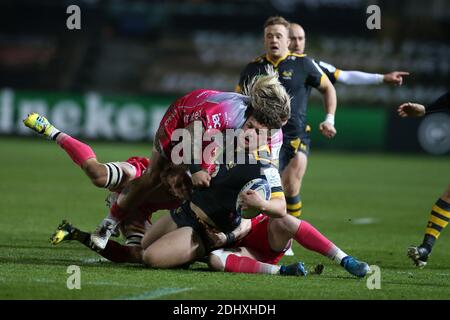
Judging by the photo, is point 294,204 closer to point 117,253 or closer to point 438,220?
point 438,220

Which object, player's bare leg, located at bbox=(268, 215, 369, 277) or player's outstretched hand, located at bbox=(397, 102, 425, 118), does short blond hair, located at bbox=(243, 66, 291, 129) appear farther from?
player's outstretched hand, located at bbox=(397, 102, 425, 118)

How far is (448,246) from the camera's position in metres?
9.64

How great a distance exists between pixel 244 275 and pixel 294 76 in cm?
302

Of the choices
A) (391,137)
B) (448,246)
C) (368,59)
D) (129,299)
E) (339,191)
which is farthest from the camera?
(368,59)

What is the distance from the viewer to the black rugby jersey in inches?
365

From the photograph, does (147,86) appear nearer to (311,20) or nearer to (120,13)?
(120,13)

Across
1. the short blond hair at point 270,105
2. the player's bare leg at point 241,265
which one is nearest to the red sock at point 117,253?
the player's bare leg at point 241,265

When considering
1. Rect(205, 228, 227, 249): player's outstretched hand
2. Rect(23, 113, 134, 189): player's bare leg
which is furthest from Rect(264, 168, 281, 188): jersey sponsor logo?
Rect(23, 113, 134, 189): player's bare leg

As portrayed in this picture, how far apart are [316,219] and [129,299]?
6044 mm

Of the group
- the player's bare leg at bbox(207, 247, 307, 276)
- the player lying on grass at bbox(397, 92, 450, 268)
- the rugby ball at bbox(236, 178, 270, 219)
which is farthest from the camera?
the player lying on grass at bbox(397, 92, 450, 268)

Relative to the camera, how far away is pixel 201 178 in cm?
681

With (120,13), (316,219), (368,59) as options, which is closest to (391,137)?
(368,59)

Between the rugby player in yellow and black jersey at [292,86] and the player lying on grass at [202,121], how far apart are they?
1879 mm

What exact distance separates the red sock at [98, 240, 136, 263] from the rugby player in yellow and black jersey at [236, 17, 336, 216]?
248 centimetres
